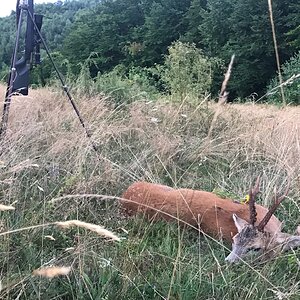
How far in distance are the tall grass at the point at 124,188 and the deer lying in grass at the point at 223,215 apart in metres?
0.07

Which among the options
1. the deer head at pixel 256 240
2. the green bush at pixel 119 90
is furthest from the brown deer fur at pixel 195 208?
the green bush at pixel 119 90

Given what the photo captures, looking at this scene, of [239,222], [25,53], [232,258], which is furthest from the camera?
[25,53]

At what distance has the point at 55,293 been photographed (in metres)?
1.55

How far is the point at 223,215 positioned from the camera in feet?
7.33

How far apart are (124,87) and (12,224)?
408 cm

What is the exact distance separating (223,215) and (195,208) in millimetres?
138

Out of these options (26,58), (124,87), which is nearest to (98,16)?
(124,87)

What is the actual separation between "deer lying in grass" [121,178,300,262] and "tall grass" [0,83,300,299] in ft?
0.22

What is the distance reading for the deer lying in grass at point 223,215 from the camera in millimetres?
1883

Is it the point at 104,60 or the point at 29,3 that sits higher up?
the point at 29,3

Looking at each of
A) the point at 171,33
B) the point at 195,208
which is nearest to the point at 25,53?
the point at 195,208

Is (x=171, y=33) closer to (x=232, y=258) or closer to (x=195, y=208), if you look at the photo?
(x=195, y=208)

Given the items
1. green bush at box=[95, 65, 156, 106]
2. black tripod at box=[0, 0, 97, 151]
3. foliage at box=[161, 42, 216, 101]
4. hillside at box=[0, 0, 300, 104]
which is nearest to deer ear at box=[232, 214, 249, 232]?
black tripod at box=[0, 0, 97, 151]

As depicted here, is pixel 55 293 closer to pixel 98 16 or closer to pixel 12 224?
pixel 12 224
